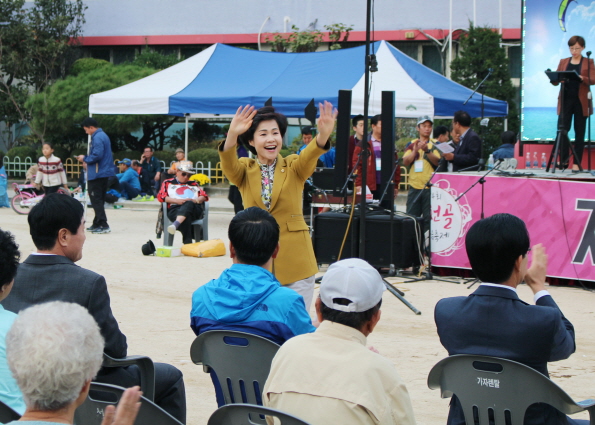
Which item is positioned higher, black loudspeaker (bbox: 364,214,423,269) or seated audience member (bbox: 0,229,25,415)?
seated audience member (bbox: 0,229,25,415)

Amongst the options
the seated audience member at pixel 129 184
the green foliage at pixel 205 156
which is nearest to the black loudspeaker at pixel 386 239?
the seated audience member at pixel 129 184

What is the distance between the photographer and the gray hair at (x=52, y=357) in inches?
68.2

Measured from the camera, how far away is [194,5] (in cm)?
2752

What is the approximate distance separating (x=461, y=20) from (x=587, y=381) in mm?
20811

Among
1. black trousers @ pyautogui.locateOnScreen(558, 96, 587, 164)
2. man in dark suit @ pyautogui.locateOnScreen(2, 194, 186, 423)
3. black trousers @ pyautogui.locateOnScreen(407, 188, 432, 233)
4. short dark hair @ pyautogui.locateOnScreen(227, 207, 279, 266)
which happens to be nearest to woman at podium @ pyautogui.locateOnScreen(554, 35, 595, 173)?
black trousers @ pyautogui.locateOnScreen(558, 96, 587, 164)

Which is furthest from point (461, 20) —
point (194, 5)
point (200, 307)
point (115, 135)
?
point (200, 307)

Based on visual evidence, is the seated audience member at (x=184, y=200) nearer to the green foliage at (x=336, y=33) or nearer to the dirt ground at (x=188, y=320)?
the dirt ground at (x=188, y=320)

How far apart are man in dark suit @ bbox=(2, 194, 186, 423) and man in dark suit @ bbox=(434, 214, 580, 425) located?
1348 mm

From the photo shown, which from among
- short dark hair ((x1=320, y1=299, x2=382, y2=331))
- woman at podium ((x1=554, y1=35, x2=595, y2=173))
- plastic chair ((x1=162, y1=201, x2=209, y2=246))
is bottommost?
plastic chair ((x1=162, y1=201, x2=209, y2=246))

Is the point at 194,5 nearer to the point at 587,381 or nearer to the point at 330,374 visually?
the point at 587,381

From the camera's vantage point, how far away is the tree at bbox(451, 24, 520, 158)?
21.4 m

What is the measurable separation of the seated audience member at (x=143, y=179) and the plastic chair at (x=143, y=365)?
17.4 meters

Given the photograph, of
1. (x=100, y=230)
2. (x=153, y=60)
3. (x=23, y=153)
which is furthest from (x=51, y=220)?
(x=153, y=60)

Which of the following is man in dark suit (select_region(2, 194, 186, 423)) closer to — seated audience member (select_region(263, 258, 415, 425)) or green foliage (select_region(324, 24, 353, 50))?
seated audience member (select_region(263, 258, 415, 425))
